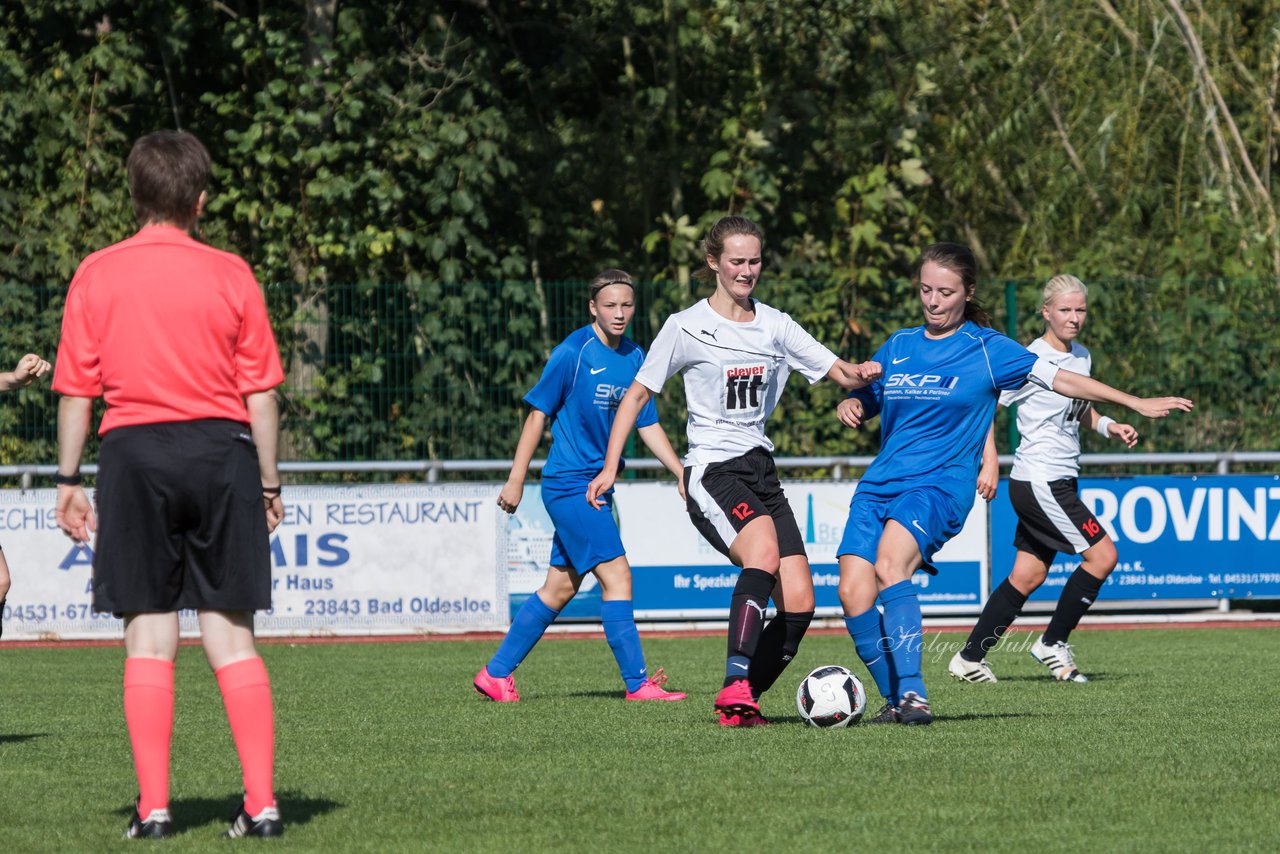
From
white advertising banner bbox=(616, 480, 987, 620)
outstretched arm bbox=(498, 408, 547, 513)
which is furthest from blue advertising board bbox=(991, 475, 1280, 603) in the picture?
outstretched arm bbox=(498, 408, 547, 513)

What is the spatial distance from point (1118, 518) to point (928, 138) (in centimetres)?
651

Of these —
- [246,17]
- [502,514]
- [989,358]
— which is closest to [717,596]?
[502,514]

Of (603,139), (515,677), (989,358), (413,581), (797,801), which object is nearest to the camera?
(797,801)

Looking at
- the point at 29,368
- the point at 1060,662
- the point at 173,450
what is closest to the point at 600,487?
the point at 29,368

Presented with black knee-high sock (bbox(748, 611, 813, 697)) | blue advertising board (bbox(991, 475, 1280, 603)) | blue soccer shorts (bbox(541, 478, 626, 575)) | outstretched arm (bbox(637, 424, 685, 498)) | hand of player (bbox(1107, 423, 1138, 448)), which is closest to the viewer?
black knee-high sock (bbox(748, 611, 813, 697))

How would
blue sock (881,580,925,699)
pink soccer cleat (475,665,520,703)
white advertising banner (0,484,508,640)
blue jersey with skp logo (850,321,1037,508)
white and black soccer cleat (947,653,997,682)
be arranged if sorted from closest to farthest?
blue sock (881,580,925,699) → blue jersey with skp logo (850,321,1037,508) → pink soccer cleat (475,665,520,703) → white and black soccer cleat (947,653,997,682) → white advertising banner (0,484,508,640)

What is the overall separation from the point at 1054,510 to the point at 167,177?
612 centimetres

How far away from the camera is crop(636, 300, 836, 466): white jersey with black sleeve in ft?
24.1

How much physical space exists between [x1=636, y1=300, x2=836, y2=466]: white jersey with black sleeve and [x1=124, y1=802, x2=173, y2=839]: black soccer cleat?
3.03 m

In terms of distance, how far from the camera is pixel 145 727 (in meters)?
4.84

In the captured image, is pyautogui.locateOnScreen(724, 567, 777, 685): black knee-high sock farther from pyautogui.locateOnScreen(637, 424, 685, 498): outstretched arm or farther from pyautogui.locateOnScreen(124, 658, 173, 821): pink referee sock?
pyautogui.locateOnScreen(124, 658, 173, 821): pink referee sock

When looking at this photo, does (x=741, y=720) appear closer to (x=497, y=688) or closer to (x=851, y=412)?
(x=851, y=412)

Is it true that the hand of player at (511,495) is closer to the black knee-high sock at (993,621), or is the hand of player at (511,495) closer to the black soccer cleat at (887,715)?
the black soccer cleat at (887,715)

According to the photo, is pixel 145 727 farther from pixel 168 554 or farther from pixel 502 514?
pixel 502 514
